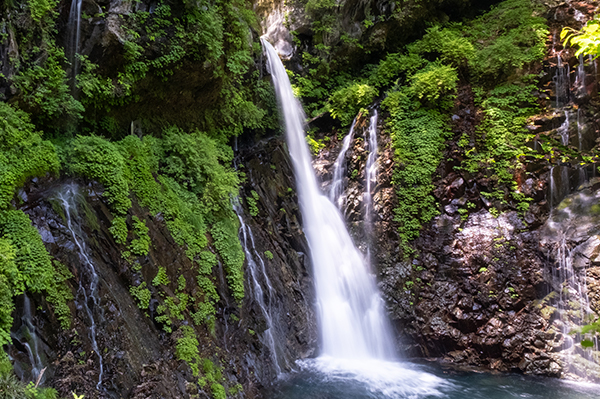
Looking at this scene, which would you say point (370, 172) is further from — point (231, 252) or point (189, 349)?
point (189, 349)

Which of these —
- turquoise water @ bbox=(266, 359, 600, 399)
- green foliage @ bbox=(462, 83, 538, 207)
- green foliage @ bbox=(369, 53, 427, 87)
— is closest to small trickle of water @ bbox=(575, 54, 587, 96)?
green foliage @ bbox=(462, 83, 538, 207)

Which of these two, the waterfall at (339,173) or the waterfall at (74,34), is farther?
the waterfall at (339,173)

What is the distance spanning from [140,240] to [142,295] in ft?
3.31

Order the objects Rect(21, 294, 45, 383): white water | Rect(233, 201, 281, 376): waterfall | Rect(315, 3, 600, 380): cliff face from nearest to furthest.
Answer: Rect(21, 294, 45, 383): white water
Rect(233, 201, 281, 376): waterfall
Rect(315, 3, 600, 380): cliff face

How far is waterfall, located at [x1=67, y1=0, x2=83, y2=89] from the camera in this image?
6.84 m

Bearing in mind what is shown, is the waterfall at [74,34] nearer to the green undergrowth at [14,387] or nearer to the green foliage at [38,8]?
the green foliage at [38,8]

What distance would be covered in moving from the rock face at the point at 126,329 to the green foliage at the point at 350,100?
7856 mm

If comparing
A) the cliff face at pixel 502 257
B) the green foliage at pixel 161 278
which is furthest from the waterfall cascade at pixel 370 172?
the green foliage at pixel 161 278

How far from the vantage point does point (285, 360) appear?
28.5 ft

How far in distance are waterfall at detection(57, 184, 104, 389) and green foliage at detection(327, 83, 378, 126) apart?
1049cm

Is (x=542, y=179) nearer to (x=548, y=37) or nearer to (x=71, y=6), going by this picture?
(x=548, y=37)

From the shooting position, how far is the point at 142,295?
20.2 ft

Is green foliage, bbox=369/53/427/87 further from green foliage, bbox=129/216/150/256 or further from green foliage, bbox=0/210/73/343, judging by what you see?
green foliage, bbox=0/210/73/343

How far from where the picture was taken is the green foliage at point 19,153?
17.0 ft
